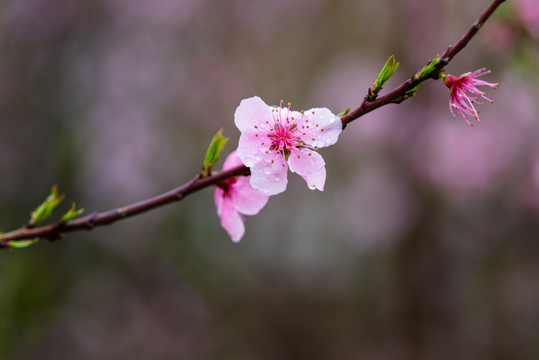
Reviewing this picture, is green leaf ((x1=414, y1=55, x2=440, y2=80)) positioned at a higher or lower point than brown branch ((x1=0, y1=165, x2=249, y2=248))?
lower

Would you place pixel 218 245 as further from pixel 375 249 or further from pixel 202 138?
pixel 375 249

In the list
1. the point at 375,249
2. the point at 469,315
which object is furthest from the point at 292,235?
the point at 469,315

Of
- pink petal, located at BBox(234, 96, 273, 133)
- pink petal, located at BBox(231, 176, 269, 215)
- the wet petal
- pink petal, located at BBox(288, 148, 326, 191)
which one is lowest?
pink petal, located at BBox(288, 148, 326, 191)

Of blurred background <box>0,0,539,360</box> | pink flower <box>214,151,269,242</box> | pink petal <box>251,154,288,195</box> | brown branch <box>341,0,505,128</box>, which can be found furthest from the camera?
blurred background <box>0,0,539,360</box>

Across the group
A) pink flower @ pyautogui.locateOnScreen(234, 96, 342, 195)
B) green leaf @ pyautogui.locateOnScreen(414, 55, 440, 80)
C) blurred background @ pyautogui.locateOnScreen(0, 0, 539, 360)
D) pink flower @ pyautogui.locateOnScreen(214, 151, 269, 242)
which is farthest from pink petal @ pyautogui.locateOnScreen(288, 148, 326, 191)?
blurred background @ pyautogui.locateOnScreen(0, 0, 539, 360)

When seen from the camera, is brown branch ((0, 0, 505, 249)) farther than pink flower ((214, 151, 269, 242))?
No

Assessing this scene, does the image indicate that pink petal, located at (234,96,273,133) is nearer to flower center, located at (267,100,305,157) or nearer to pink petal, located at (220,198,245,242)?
flower center, located at (267,100,305,157)

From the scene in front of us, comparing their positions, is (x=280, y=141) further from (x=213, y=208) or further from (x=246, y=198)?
(x=213, y=208)

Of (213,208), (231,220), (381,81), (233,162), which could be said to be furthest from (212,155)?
(213,208)
